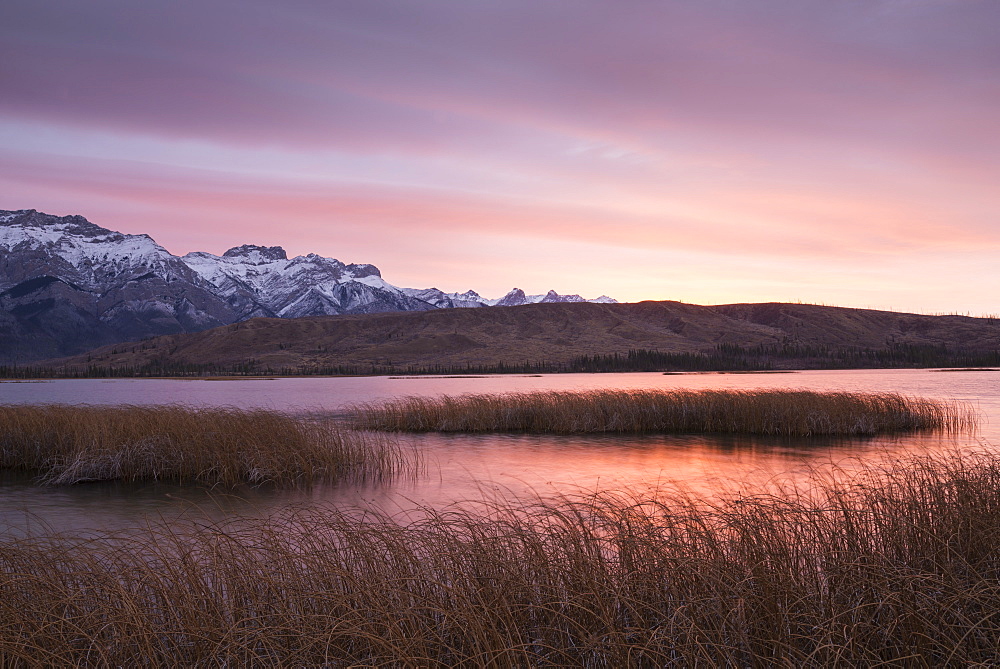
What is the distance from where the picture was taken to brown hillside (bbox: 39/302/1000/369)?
161 meters

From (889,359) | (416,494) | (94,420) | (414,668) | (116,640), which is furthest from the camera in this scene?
(889,359)

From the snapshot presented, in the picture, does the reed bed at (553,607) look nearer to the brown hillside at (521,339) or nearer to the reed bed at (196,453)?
the reed bed at (196,453)

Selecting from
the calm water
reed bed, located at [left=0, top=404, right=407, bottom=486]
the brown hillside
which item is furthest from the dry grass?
the brown hillside

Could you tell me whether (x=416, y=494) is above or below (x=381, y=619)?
below

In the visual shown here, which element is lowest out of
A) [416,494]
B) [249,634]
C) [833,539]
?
[416,494]

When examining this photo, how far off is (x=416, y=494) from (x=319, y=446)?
4.68m

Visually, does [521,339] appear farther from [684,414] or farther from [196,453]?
→ [196,453]

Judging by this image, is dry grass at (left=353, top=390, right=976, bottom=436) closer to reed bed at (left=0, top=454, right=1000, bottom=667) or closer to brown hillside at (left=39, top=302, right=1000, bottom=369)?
reed bed at (left=0, top=454, right=1000, bottom=667)

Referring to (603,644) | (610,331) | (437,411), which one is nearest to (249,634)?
(603,644)

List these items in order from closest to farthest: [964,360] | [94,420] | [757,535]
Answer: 1. [757,535]
2. [94,420]
3. [964,360]

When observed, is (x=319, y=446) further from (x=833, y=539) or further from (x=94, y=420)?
(x=833, y=539)

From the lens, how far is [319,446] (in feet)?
68.2

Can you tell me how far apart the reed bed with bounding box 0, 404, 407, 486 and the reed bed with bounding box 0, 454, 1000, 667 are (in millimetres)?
11717

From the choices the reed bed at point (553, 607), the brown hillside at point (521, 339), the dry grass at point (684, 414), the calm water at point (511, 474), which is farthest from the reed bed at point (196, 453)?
the brown hillside at point (521, 339)
